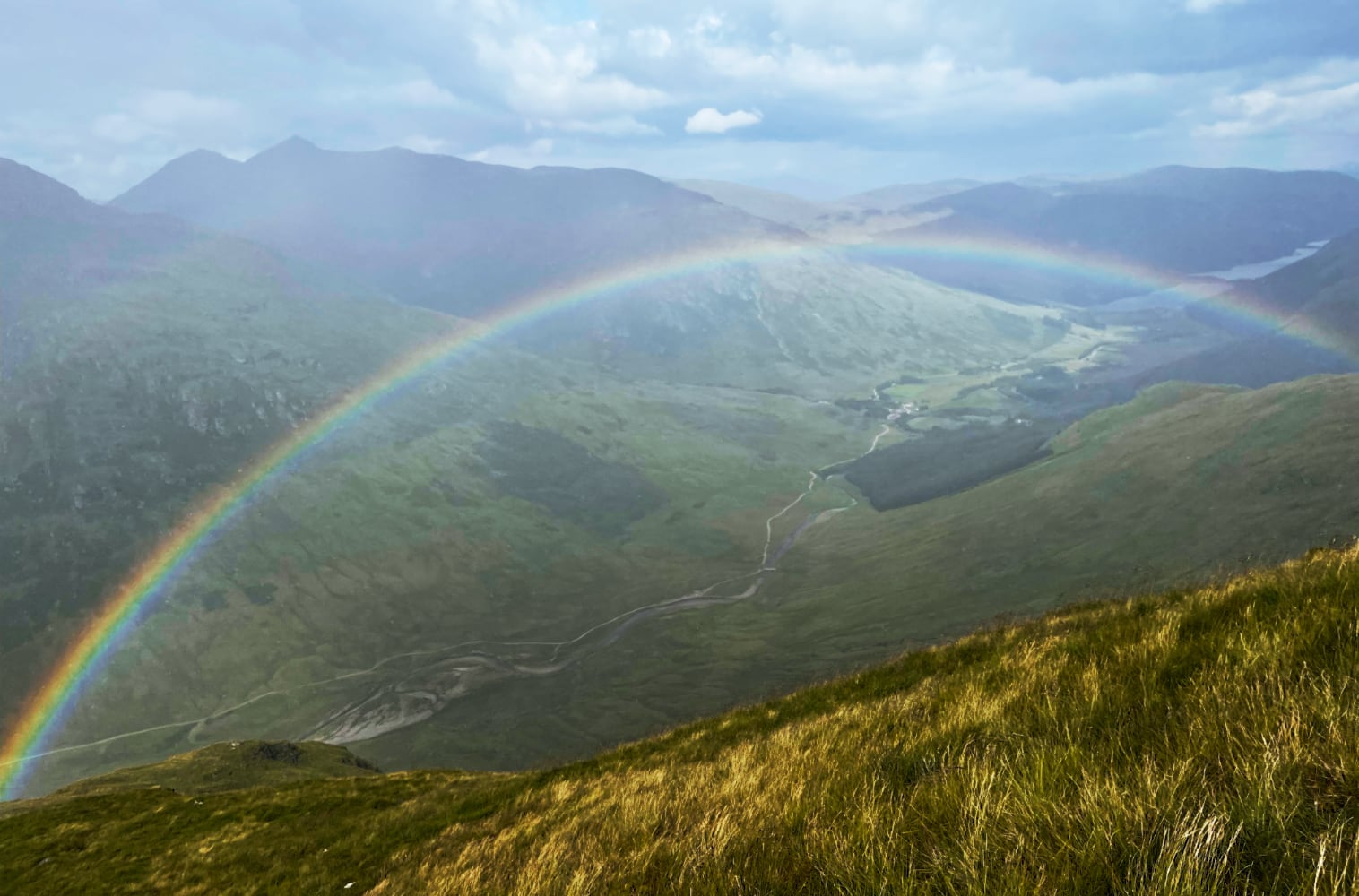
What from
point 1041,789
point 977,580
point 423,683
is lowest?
point 423,683

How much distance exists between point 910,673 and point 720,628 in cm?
18009

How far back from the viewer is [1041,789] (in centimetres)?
372

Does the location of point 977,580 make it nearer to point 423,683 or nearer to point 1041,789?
point 423,683

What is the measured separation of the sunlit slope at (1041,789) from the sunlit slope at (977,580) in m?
137

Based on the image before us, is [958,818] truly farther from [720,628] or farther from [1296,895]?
[720,628]

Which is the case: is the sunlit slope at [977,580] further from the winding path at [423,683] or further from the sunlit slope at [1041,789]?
the sunlit slope at [1041,789]

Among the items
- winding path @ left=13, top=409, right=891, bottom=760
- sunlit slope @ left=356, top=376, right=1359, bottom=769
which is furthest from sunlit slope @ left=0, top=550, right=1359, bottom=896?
winding path @ left=13, top=409, right=891, bottom=760

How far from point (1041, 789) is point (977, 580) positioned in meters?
192

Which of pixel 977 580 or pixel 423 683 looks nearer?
pixel 977 580

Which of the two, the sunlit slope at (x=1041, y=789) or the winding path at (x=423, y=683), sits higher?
the sunlit slope at (x=1041, y=789)

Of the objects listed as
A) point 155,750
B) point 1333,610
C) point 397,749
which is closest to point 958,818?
point 1333,610

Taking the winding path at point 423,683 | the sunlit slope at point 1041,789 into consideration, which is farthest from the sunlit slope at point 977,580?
the sunlit slope at point 1041,789


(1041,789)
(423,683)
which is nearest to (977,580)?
(423,683)

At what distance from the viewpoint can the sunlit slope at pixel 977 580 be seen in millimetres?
146750
